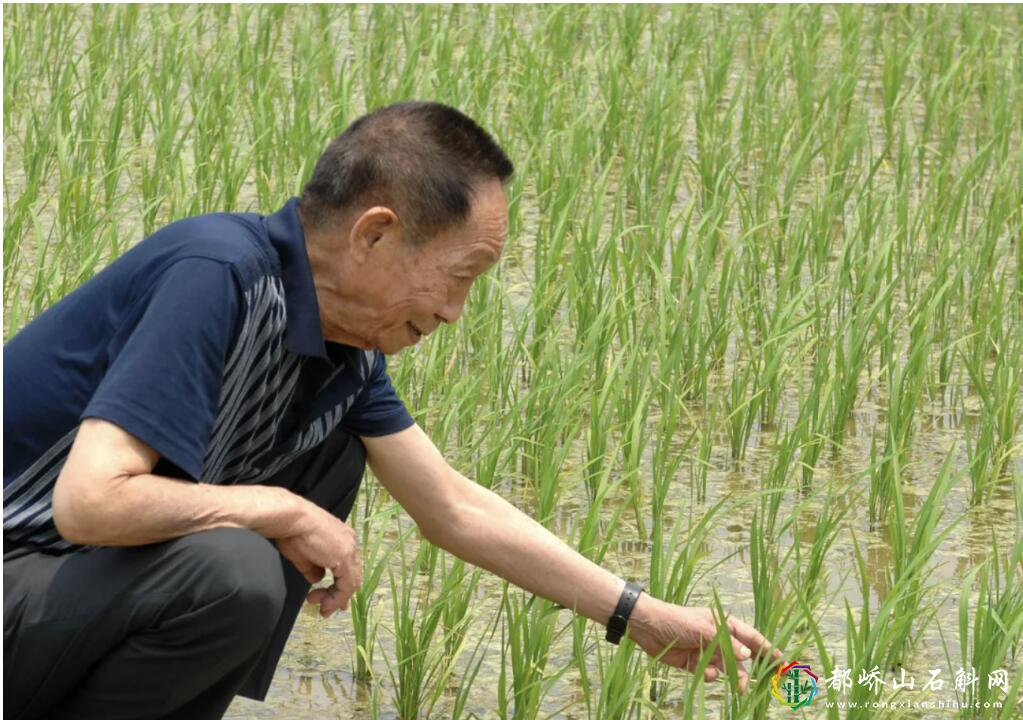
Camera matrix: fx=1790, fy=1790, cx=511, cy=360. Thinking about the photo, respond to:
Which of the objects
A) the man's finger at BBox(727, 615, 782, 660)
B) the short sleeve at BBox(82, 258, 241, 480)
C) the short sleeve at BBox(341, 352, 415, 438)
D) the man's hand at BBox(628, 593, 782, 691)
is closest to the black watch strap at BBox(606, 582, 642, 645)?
the man's hand at BBox(628, 593, 782, 691)

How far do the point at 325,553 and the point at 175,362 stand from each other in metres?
0.29

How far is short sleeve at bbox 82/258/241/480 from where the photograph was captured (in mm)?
1721

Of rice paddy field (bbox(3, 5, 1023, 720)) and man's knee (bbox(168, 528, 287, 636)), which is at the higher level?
rice paddy field (bbox(3, 5, 1023, 720))

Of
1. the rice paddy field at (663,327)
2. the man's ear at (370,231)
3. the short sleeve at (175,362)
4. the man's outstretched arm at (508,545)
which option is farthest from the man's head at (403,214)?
the rice paddy field at (663,327)

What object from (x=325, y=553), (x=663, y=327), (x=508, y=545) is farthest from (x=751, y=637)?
(x=663, y=327)

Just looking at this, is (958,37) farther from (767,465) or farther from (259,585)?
(259,585)

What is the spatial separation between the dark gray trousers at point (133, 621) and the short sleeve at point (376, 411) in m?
0.29

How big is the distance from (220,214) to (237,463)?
0.30 metres

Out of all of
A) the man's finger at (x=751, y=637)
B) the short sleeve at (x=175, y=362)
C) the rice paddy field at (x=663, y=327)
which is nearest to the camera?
the short sleeve at (x=175, y=362)

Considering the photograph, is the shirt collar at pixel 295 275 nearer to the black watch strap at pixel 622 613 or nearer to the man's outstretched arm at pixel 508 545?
the man's outstretched arm at pixel 508 545

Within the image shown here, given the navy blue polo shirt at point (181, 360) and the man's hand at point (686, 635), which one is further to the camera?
the man's hand at point (686, 635)

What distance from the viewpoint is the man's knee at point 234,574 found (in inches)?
70.9

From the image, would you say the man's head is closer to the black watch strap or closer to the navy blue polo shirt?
the navy blue polo shirt

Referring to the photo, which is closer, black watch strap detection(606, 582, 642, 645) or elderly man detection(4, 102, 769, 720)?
elderly man detection(4, 102, 769, 720)
